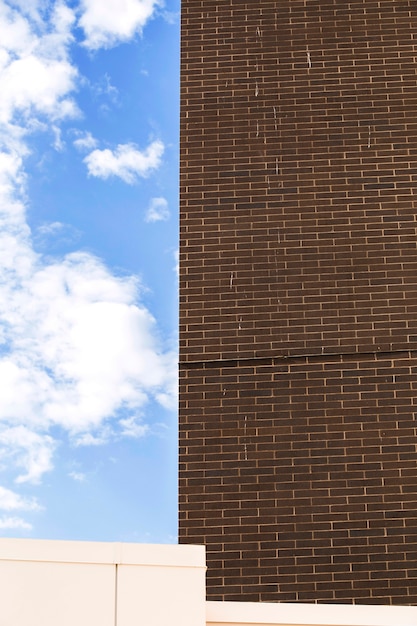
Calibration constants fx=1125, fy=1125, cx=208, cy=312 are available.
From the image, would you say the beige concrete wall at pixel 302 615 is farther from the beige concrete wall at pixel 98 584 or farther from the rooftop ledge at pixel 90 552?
the rooftop ledge at pixel 90 552

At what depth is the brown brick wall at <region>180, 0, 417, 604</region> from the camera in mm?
9523

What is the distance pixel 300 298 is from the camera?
10375 mm

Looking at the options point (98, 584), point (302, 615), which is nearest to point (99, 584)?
point (98, 584)

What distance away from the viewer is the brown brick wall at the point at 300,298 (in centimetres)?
952

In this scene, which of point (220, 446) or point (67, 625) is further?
point (220, 446)

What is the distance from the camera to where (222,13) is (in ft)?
38.4

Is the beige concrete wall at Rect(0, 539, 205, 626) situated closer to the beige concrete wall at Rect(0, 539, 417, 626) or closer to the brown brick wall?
the beige concrete wall at Rect(0, 539, 417, 626)

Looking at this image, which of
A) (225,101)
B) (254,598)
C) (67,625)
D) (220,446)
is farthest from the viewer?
(225,101)

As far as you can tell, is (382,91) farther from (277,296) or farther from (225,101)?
(277,296)

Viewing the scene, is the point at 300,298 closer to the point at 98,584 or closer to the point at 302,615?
the point at 302,615

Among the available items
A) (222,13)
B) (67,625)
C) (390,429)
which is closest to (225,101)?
(222,13)

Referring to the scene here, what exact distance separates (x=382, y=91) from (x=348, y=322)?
257 centimetres

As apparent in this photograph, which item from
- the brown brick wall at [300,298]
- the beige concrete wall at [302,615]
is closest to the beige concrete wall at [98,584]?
the beige concrete wall at [302,615]

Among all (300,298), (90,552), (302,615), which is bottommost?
(302,615)
